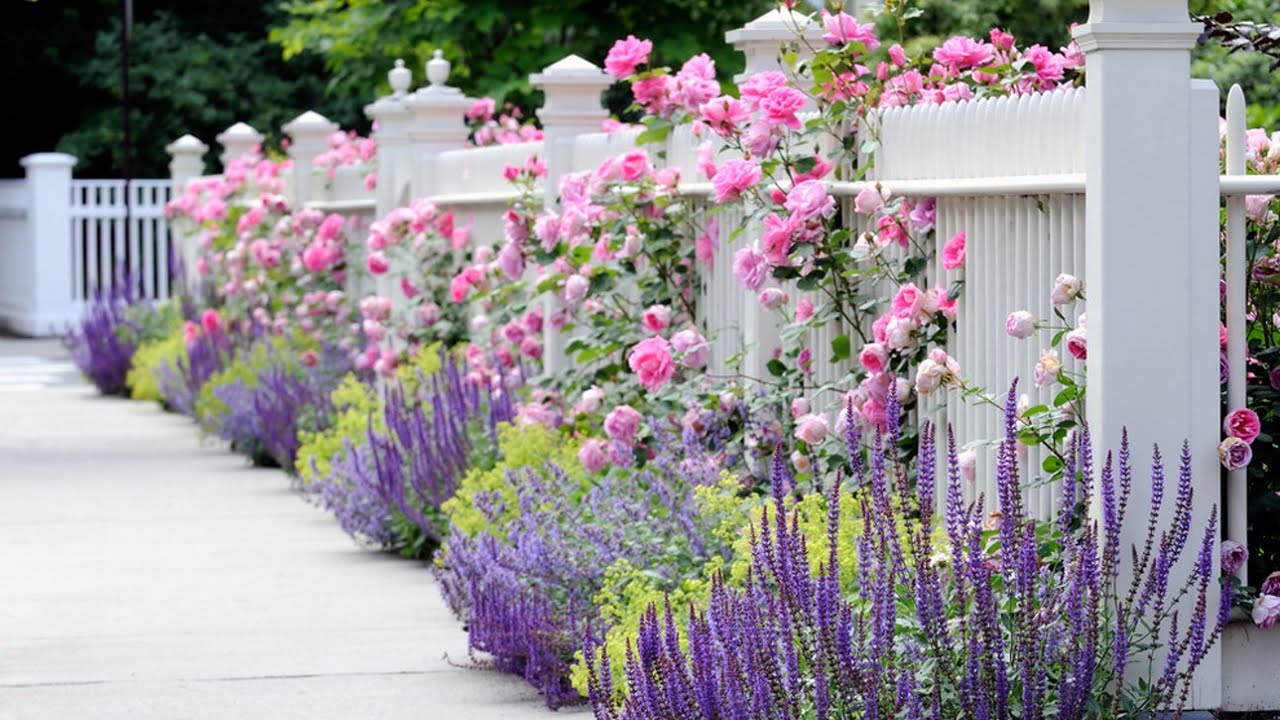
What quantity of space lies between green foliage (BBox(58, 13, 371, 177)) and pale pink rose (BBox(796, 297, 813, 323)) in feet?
76.0

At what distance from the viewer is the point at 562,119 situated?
333 inches

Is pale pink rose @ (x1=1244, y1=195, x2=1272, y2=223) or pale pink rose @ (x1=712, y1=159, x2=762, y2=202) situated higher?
pale pink rose @ (x1=712, y1=159, x2=762, y2=202)

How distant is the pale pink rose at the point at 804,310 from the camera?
19.6 feet

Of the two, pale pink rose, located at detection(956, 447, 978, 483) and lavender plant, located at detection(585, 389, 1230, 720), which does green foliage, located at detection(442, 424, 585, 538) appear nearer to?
pale pink rose, located at detection(956, 447, 978, 483)

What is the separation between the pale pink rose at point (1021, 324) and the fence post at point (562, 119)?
12.8ft

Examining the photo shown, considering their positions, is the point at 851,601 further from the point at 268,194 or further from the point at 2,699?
the point at 268,194

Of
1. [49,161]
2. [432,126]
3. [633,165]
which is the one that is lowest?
[633,165]

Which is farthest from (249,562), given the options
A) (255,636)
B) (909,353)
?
(909,353)

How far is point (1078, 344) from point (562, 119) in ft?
14.3

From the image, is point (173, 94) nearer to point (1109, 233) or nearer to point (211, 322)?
point (211, 322)

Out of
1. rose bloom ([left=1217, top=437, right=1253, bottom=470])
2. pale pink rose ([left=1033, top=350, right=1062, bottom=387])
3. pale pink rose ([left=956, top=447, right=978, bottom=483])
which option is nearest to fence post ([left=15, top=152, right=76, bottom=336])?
pale pink rose ([left=956, top=447, right=978, bottom=483])

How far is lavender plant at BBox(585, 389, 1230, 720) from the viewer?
378 centimetres

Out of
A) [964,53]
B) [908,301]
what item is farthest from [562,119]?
[908,301]

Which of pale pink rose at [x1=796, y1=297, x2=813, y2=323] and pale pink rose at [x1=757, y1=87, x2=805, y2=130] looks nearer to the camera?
pale pink rose at [x1=757, y1=87, x2=805, y2=130]
